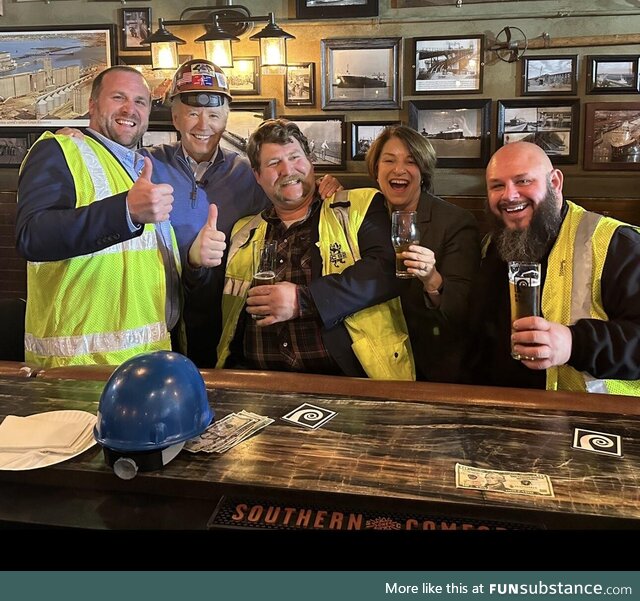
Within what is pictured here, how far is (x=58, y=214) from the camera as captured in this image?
2107 millimetres

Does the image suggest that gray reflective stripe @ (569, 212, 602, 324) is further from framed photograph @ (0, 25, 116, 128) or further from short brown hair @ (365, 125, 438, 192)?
framed photograph @ (0, 25, 116, 128)

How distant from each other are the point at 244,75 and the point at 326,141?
82 cm

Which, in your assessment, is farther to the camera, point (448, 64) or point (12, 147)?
point (12, 147)

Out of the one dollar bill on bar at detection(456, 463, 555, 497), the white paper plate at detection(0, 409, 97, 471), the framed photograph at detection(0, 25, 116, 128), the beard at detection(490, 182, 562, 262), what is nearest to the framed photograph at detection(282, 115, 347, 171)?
the framed photograph at detection(0, 25, 116, 128)

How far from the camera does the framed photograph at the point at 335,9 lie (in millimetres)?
4324

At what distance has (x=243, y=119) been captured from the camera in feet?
15.2

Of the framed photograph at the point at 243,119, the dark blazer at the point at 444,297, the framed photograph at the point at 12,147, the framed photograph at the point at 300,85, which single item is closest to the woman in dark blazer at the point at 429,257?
the dark blazer at the point at 444,297

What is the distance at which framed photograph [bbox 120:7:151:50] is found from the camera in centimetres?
467

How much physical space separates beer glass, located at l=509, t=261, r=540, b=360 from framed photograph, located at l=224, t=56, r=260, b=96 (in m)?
3.45

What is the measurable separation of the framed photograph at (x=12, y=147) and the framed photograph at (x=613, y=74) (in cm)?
443

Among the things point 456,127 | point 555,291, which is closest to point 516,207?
point 555,291

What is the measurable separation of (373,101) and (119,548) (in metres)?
3.92

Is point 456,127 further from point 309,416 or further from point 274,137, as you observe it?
point 309,416

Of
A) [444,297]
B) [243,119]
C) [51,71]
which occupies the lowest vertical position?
[444,297]
